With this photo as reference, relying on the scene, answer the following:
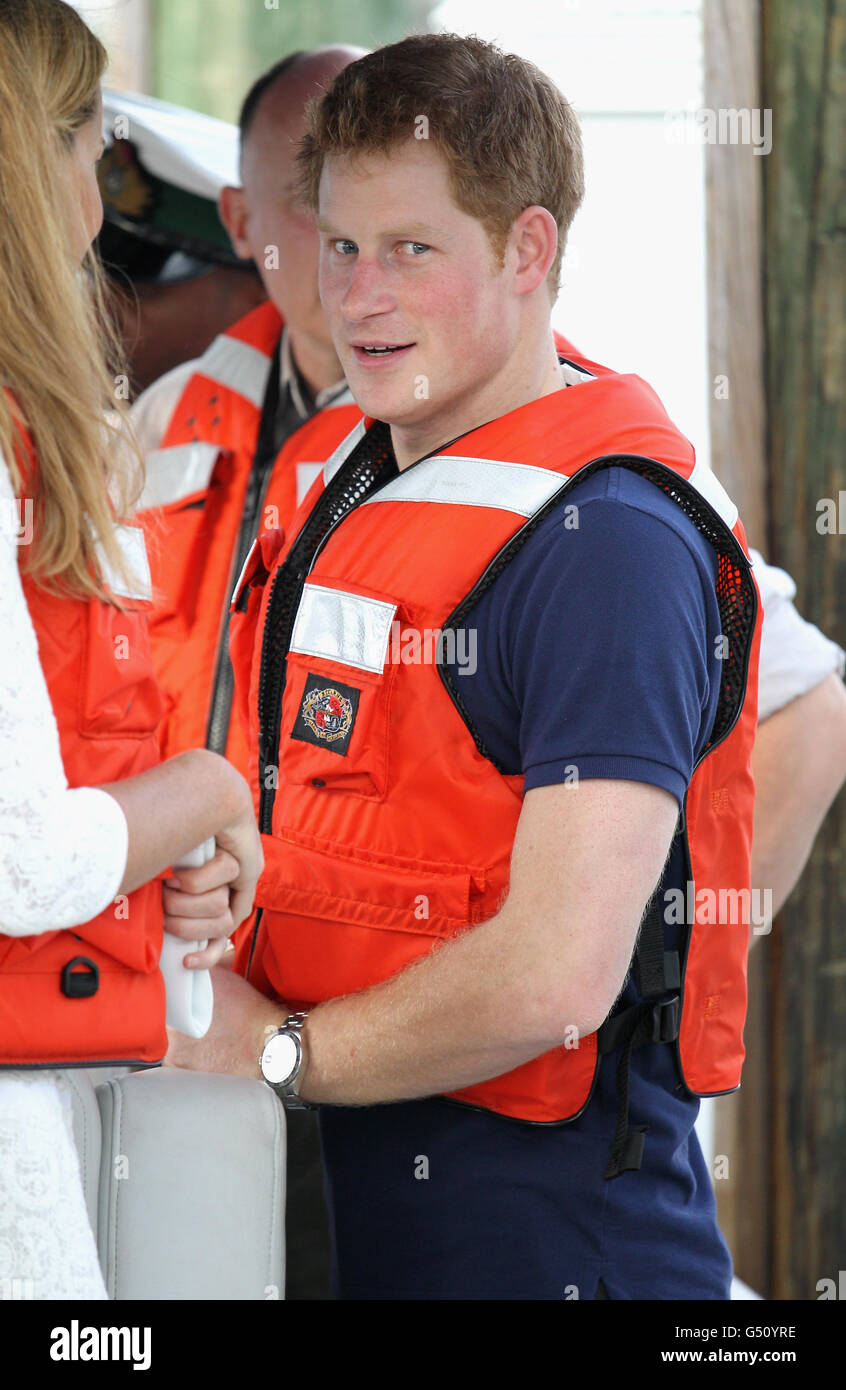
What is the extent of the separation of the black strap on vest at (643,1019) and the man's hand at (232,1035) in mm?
392

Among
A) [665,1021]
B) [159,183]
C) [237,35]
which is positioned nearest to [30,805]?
[665,1021]

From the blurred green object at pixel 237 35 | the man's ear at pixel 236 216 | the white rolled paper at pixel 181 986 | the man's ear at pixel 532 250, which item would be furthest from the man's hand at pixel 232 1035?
the blurred green object at pixel 237 35

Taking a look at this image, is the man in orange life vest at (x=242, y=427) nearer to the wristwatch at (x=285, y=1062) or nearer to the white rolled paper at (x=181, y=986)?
the wristwatch at (x=285, y=1062)

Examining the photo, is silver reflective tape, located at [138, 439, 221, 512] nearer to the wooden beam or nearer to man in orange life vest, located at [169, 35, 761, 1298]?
the wooden beam

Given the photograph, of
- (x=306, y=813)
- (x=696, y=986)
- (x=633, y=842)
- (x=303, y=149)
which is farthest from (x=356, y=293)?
(x=696, y=986)

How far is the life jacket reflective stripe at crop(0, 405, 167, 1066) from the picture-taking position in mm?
1348

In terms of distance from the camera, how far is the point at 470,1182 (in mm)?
1688

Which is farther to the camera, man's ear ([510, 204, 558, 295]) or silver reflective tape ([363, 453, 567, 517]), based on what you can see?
man's ear ([510, 204, 558, 295])

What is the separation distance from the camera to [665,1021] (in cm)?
169

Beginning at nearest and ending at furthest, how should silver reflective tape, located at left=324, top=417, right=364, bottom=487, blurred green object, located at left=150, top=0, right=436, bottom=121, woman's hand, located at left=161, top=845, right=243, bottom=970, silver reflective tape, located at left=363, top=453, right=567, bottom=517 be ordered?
woman's hand, located at left=161, top=845, right=243, bottom=970 < silver reflective tape, located at left=363, top=453, right=567, bottom=517 < silver reflective tape, located at left=324, top=417, right=364, bottom=487 < blurred green object, located at left=150, top=0, right=436, bottom=121

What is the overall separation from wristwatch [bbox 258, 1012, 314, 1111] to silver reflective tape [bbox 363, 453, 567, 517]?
0.63 m

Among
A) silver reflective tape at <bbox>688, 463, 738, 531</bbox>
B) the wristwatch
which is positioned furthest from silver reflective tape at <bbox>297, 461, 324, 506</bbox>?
the wristwatch

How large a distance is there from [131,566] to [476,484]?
1.43ft
